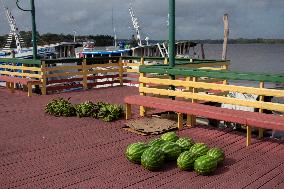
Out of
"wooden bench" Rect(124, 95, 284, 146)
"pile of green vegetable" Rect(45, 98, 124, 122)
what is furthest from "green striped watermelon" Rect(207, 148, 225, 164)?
"pile of green vegetable" Rect(45, 98, 124, 122)

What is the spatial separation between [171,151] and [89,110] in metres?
3.82

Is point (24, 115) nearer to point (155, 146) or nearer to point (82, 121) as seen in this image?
point (82, 121)

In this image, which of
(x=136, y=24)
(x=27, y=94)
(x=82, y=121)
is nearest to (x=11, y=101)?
(x=27, y=94)

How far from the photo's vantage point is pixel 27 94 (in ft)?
43.3

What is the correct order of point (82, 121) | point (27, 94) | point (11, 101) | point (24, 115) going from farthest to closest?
point (27, 94) < point (11, 101) < point (24, 115) < point (82, 121)

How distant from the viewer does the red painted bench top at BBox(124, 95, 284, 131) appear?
594 centimetres

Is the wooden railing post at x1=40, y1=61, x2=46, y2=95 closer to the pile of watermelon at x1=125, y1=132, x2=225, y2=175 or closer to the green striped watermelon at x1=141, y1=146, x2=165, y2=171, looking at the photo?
the pile of watermelon at x1=125, y1=132, x2=225, y2=175

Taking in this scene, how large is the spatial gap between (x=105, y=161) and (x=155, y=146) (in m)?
0.83

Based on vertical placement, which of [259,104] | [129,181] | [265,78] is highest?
[265,78]

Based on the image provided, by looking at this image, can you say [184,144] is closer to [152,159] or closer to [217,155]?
[217,155]

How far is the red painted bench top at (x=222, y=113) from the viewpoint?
594 cm

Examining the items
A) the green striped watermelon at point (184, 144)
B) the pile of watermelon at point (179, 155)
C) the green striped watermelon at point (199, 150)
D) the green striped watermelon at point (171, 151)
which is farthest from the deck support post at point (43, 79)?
the green striped watermelon at point (199, 150)

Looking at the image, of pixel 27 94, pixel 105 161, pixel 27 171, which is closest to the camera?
pixel 27 171

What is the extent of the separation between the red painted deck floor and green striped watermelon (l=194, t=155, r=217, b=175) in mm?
95
